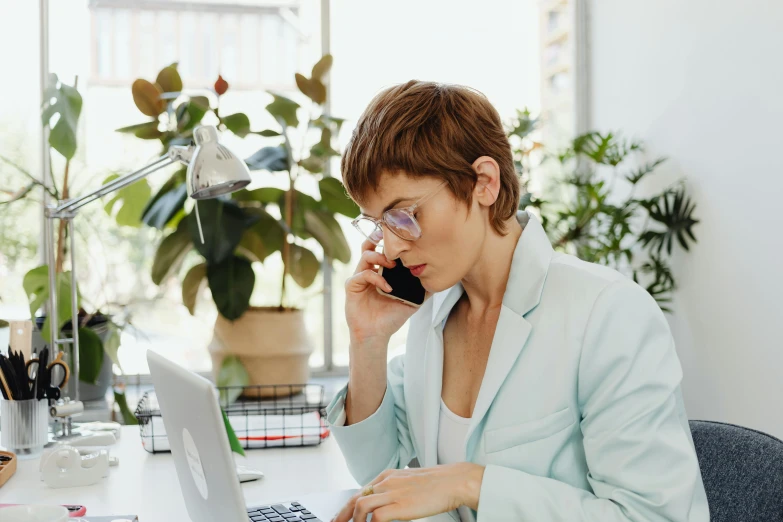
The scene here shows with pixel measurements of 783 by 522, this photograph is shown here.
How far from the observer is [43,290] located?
2.95 m

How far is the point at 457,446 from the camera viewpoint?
1.33 meters

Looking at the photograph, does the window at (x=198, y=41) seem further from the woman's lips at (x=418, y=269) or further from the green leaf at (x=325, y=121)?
the woman's lips at (x=418, y=269)

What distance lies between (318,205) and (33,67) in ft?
4.59

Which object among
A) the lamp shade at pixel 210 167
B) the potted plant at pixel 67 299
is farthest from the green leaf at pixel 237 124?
the lamp shade at pixel 210 167

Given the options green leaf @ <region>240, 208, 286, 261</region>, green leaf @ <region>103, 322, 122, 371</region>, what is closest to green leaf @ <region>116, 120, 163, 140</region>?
green leaf @ <region>240, 208, 286, 261</region>

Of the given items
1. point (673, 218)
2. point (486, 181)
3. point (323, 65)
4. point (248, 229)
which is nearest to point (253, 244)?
point (248, 229)

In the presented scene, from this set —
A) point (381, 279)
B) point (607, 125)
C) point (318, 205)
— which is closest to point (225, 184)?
point (381, 279)

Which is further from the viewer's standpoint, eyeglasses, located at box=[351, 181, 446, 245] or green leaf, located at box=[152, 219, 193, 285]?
green leaf, located at box=[152, 219, 193, 285]

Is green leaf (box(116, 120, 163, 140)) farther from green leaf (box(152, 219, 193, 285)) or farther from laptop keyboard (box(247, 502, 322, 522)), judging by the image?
laptop keyboard (box(247, 502, 322, 522))

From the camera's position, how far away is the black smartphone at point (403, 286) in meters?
1.48

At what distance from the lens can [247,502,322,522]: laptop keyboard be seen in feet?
3.98

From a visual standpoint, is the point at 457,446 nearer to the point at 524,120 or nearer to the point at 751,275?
the point at 751,275

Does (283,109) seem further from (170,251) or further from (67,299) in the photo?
(67,299)

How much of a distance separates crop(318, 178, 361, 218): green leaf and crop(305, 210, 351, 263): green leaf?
0.17 feet
